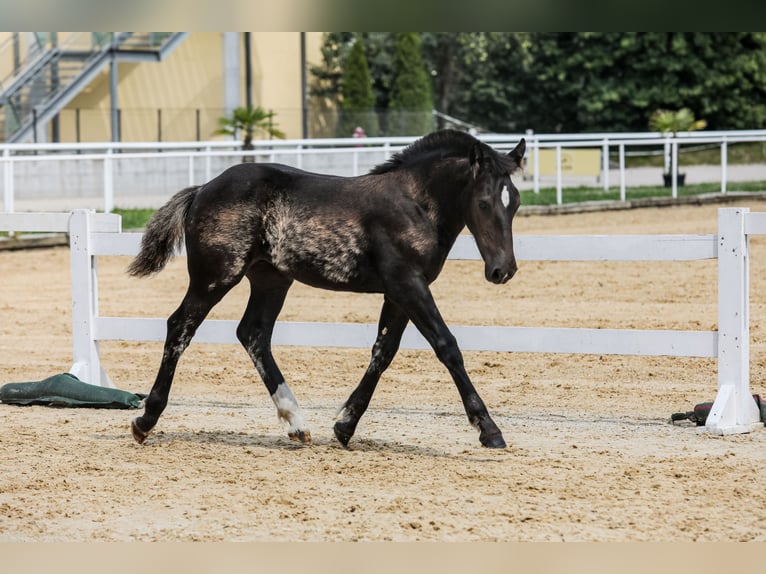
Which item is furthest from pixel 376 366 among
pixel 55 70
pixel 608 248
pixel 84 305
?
pixel 55 70

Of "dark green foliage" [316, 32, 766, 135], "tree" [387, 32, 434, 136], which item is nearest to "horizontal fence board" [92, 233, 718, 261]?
"dark green foliage" [316, 32, 766, 135]

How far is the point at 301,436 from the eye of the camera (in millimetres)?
6867

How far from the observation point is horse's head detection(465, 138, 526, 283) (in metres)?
6.29

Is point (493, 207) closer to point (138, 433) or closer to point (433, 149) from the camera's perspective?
point (433, 149)

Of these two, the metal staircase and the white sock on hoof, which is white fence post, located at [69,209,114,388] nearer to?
the white sock on hoof

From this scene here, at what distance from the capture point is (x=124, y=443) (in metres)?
7.04

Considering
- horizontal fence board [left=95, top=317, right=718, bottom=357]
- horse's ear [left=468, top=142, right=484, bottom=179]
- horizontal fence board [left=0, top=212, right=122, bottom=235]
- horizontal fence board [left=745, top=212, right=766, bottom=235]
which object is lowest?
horizontal fence board [left=95, top=317, right=718, bottom=357]

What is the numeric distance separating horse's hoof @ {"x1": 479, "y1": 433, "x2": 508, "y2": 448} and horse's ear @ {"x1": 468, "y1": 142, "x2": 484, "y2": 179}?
1387 mm

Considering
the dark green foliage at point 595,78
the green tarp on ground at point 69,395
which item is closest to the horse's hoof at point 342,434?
the green tarp on ground at point 69,395

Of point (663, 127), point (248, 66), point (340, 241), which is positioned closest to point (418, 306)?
point (340, 241)

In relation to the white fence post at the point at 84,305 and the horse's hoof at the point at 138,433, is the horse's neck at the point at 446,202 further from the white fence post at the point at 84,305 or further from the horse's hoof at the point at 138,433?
the white fence post at the point at 84,305

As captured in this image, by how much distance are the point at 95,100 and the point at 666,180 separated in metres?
14.6

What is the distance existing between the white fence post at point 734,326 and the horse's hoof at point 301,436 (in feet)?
7.61

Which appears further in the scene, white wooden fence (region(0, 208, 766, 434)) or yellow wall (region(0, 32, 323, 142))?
yellow wall (region(0, 32, 323, 142))
